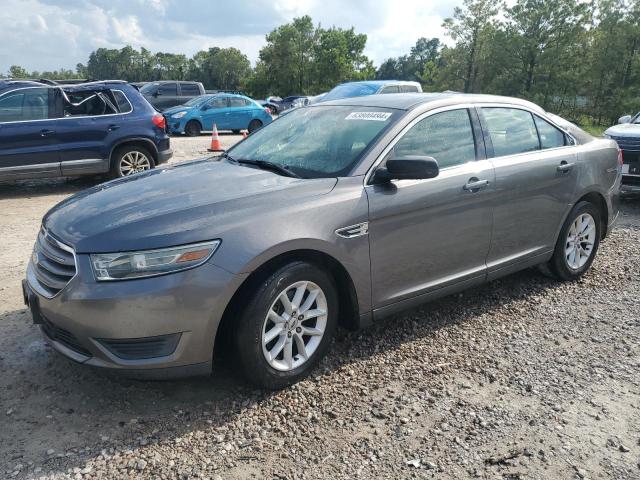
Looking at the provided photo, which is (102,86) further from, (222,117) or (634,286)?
(222,117)

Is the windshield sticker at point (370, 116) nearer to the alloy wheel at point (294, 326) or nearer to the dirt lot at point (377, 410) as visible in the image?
the alloy wheel at point (294, 326)

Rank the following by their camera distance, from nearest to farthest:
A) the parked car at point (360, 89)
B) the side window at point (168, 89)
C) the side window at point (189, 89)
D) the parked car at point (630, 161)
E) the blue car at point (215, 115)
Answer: the parked car at point (630, 161), the parked car at point (360, 89), the blue car at point (215, 115), the side window at point (168, 89), the side window at point (189, 89)

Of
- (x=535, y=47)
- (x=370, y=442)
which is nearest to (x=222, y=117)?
(x=370, y=442)

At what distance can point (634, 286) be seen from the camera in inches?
191

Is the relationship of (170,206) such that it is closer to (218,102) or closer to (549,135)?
(549,135)

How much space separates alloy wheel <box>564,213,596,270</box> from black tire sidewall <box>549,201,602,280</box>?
0.12ft

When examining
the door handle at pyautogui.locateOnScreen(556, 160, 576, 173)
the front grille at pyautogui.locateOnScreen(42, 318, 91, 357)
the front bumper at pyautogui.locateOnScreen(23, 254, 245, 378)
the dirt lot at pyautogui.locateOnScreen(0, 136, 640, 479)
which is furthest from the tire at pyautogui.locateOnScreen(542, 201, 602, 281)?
the front grille at pyautogui.locateOnScreen(42, 318, 91, 357)

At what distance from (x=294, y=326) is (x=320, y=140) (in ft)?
4.48

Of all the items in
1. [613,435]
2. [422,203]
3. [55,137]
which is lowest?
[613,435]

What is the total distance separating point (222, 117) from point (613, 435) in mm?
18210

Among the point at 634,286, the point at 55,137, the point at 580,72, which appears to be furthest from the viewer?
the point at 580,72

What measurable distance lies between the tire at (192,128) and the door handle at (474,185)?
16036 mm

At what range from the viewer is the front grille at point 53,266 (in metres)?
2.77

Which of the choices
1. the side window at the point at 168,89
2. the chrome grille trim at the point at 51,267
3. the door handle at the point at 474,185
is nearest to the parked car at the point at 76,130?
the chrome grille trim at the point at 51,267
